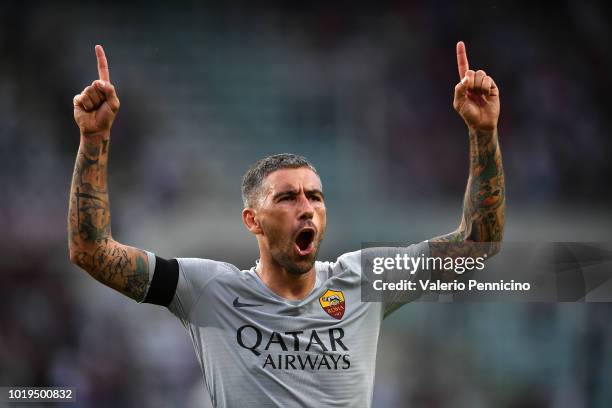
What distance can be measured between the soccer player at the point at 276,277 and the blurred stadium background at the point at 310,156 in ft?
12.4

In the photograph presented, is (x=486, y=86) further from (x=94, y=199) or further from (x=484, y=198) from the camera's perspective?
(x=94, y=199)

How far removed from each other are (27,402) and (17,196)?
6.73ft

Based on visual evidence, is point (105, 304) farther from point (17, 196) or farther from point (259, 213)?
point (259, 213)

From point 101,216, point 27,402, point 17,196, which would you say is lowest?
point 27,402

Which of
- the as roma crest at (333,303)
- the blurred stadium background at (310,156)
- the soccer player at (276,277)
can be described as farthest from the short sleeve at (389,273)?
the blurred stadium background at (310,156)

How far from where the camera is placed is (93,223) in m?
3.19

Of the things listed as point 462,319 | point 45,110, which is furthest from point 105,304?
point 462,319

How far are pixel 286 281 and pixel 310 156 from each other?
16.0 ft

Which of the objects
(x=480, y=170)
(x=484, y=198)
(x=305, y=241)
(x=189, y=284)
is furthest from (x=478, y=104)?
(x=189, y=284)

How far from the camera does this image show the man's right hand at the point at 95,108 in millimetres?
3135

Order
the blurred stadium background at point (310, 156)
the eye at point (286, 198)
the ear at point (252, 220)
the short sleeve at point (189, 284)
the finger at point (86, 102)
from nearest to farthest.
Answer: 1. the finger at point (86, 102)
2. the short sleeve at point (189, 284)
3. the eye at point (286, 198)
4. the ear at point (252, 220)
5. the blurred stadium background at point (310, 156)

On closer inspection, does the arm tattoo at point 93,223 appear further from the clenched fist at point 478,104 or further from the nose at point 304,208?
the clenched fist at point 478,104

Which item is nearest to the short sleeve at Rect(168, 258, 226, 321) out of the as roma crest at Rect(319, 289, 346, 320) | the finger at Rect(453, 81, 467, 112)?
the as roma crest at Rect(319, 289, 346, 320)

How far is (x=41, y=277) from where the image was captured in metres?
7.34
